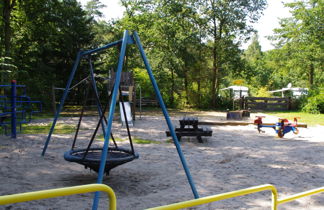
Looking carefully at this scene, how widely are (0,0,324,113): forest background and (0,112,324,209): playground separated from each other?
48.9ft

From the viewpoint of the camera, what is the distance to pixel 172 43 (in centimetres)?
2683

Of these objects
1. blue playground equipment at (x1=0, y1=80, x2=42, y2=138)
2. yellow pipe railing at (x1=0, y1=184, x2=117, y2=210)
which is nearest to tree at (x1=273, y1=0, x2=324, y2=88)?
blue playground equipment at (x1=0, y1=80, x2=42, y2=138)

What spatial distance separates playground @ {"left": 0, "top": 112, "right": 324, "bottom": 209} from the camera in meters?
4.15

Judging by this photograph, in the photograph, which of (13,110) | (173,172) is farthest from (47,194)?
(13,110)

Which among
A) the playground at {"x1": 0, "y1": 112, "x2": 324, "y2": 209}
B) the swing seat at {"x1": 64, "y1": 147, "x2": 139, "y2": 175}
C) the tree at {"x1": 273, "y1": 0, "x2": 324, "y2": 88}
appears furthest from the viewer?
the tree at {"x1": 273, "y1": 0, "x2": 324, "y2": 88}

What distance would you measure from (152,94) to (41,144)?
21.3 meters

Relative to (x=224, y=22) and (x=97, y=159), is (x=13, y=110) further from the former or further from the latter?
(x=224, y=22)

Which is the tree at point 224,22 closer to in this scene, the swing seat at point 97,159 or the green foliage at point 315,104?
the green foliage at point 315,104

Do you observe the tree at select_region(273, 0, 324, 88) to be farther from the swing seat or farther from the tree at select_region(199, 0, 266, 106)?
the swing seat

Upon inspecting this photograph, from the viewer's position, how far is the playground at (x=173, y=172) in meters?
4.15

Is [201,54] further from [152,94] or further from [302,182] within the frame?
[302,182]

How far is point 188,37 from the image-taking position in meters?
26.6

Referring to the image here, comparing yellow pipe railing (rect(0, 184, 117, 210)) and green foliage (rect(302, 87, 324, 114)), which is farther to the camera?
green foliage (rect(302, 87, 324, 114))

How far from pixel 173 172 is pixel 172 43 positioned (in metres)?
22.0
